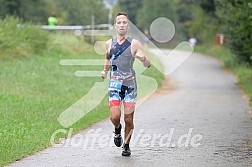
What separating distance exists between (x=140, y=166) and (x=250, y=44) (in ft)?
47.2

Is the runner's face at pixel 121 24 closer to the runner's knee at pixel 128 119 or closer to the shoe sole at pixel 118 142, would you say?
the runner's knee at pixel 128 119

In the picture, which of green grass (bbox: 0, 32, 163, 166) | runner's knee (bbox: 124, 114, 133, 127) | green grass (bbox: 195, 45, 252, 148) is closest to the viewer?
runner's knee (bbox: 124, 114, 133, 127)

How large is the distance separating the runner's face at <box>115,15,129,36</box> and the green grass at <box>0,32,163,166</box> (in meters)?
2.36

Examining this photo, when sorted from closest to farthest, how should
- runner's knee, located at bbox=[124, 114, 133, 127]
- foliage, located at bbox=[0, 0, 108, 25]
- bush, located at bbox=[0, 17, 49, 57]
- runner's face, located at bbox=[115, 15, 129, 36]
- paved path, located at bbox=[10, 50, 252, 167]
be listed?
paved path, located at bbox=[10, 50, 252, 167] → runner's face, located at bbox=[115, 15, 129, 36] → runner's knee, located at bbox=[124, 114, 133, 127] → bush, located at bbox=[0, 17, 49, 57] → foliage, located at bbox=[0, 0, 108, 25]

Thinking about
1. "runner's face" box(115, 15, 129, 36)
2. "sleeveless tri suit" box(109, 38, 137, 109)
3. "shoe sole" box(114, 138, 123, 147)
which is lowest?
"shoe sole" box(114, 138, 123, 147)

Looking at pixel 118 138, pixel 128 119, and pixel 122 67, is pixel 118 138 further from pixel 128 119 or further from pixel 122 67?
pixel 122 67

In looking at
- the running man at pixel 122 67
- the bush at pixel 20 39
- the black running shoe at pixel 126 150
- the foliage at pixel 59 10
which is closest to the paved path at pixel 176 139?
the black running shoe at pixel 126 150

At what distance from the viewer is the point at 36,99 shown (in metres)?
18.8

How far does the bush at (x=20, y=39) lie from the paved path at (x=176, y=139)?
981 cm

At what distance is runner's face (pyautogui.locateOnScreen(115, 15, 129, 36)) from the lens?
10.5m

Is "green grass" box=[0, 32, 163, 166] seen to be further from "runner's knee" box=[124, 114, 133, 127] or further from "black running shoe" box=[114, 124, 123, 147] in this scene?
"runner's knee" box=[124, 114, 133, 127]

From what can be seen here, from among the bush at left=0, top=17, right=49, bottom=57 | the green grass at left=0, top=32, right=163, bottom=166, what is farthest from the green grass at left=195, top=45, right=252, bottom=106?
the bush at left=0, top=17, right=49, bottom=57

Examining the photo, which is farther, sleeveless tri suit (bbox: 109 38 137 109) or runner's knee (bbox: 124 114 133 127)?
runner's knee (bbox: 124 114 133 127)

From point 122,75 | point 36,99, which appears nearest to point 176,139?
point 122,75
